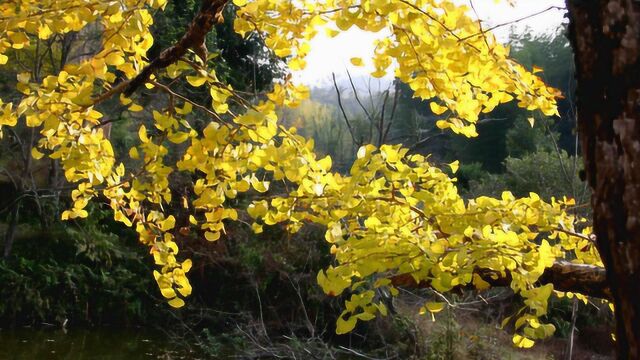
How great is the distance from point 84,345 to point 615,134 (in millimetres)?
8214

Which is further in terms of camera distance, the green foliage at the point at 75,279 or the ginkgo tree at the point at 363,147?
the green foliage at the point at 75,279

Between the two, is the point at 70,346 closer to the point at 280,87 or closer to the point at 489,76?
the point at 280,87

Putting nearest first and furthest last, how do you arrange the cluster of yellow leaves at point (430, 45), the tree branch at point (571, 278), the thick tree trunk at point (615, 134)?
1. the thick tree trunk at point (615, 134)
2. the cluster of yellow leaves at point (430, 45)
3. the tree branch at point (571, 278)

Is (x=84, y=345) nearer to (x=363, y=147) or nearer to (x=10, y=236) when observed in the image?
(x=10, y=236)

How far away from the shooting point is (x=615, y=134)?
1062mm

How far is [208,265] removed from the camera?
1013cm

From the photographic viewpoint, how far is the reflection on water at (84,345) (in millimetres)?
7554

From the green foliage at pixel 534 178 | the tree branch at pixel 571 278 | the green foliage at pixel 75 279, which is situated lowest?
the green foliage at pixel 75 279

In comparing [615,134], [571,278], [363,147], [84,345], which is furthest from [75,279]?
[615,134]

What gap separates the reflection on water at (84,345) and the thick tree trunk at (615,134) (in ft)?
24.4

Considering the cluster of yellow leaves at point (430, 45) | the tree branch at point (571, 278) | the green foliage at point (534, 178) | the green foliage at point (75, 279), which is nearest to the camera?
the cluster of yellow leaves at point (430, 45)

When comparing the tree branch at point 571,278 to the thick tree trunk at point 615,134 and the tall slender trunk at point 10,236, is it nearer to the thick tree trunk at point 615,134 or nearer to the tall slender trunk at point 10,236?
the thick tree trunk at point 615,134

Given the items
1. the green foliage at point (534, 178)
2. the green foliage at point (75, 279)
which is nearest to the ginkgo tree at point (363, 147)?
the green foliage at point (75, 279)

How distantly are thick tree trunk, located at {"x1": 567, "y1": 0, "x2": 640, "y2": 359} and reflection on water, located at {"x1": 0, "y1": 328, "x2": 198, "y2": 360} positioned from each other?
293 inches
